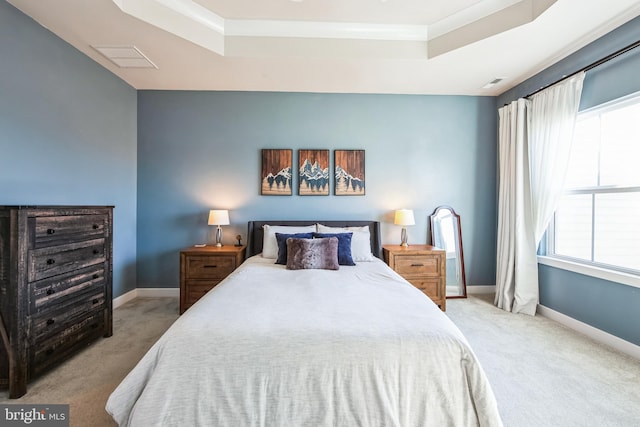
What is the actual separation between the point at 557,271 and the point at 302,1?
3.84 meters

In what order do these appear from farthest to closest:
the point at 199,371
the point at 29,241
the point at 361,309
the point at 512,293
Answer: the point at 512,293
the point at 29,241
the point at 361,309
the point at 199,371

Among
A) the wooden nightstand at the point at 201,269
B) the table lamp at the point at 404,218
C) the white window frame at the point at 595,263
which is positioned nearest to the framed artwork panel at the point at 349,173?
the table lamp at the point at 404,218

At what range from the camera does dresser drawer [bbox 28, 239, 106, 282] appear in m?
1.92

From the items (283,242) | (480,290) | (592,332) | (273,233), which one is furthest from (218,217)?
(592,332)

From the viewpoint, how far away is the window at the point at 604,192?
2352mm

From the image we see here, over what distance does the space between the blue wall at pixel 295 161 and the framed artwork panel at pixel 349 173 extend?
4.3 inches

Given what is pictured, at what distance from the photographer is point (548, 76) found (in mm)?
3033

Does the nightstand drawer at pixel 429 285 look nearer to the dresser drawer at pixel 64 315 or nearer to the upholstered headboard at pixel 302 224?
the upholstered headboard at pixel 302 224

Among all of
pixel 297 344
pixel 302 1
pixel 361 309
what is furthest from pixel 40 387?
pixel 302 1

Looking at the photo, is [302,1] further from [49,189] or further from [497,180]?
[497,180]

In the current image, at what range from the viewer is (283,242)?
3105 mm

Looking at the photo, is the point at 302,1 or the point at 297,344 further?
the point at 302,1

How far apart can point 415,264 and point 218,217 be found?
254 centimetres

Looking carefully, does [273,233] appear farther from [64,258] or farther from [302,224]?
[64,258]
